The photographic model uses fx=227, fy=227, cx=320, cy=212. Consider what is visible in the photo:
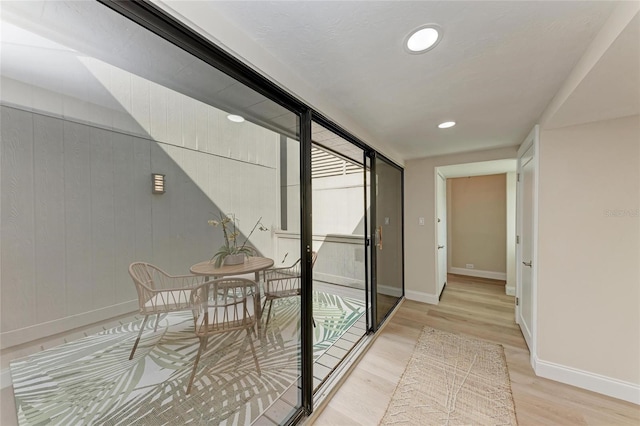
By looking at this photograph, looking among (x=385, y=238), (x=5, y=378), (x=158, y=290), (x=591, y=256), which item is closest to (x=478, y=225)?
(x=385, y=238)

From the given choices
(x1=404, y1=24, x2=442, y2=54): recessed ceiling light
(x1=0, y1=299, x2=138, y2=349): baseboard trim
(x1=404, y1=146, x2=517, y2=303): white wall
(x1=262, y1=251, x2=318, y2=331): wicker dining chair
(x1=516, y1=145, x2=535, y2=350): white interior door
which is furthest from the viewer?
(x1=404, y1=146, x2=517, y2=303): white wall

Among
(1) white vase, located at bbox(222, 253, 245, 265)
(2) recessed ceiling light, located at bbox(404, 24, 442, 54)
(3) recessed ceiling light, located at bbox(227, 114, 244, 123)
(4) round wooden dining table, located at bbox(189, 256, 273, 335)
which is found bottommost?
(4) round wooden dining table, located at bbox(189, 256, 273, 335)

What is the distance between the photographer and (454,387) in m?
1.85

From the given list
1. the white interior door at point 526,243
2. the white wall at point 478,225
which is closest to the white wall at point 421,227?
the white interior door at point 526,243

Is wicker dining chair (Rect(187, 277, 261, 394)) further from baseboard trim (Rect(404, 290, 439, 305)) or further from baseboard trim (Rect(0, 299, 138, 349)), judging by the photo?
baseboard trim (Rect(404, 290, 439, 305))

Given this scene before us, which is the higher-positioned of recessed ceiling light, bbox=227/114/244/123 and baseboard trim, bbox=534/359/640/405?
recessed ceiling light, bbox=227/114/244/123

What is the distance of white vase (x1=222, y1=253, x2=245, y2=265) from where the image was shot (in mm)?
1165

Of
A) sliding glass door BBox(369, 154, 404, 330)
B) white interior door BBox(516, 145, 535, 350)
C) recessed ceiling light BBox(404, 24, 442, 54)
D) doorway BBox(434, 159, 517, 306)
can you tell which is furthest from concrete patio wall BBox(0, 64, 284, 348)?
doorway BBox(434, 159, 517, 306)

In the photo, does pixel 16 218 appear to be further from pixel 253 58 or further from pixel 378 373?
pixel 378 373

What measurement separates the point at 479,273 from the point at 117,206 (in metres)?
6.05

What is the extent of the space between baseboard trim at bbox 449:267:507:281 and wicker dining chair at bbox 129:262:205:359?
5663 mm

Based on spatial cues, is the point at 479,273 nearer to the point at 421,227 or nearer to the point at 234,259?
the point at 421,227

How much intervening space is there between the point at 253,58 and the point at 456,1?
3.10 feet

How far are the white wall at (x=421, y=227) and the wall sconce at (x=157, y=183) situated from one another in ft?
11.5
